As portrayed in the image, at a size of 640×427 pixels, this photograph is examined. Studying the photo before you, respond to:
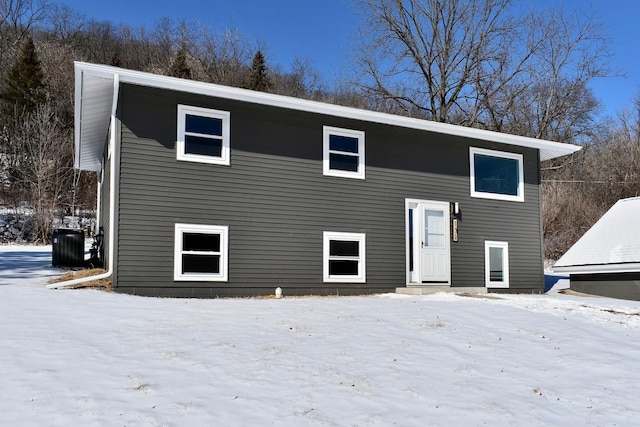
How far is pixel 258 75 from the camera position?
37.3 m

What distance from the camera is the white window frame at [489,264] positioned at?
536 inches

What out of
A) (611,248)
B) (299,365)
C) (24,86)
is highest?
(24,86)

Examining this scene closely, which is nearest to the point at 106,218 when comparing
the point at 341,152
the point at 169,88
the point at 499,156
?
the point at 169,88

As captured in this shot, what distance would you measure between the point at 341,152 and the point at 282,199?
1790 mm

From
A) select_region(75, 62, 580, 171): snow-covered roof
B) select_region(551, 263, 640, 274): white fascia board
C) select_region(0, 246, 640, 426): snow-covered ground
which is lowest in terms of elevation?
select_region(0, 246, 640, 426): snow-covered ground

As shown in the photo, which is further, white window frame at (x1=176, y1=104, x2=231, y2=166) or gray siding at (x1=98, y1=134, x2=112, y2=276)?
gray siding at (x1=98, y1=134, x2=112, y2=276)

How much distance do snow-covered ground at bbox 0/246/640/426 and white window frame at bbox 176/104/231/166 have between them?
9.34 feet

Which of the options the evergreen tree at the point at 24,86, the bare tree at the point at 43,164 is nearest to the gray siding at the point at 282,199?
the bare tree at the point at 43,164

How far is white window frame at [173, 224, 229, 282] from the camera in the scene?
10180mm

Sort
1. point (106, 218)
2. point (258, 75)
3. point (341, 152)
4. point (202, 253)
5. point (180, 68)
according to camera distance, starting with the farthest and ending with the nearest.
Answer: point (258, 75) → point (180, 68) → point (106, 218) → point (341, 152) → point (202, 253)

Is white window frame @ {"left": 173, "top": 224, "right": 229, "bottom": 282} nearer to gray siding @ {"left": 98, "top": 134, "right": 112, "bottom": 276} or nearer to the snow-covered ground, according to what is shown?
the snow-covered ground

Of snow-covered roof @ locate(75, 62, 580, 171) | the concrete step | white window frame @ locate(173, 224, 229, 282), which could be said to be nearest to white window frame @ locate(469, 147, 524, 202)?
snow-covered roof @ locate(75, 62, 580, 171)

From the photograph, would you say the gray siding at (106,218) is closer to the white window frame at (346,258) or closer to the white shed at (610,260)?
the white window frame at (346,258)

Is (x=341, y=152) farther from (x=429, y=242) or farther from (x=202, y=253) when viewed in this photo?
(x=202, y=253)
